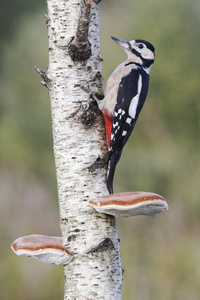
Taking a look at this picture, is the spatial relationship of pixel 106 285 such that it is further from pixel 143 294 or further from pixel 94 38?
pixel 143 294

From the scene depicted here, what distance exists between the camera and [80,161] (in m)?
1.19

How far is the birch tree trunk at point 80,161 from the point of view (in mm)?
1122

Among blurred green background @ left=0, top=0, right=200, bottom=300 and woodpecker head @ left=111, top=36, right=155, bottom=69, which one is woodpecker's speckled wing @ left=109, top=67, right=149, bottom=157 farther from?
blurred green background @ left=0, top=0, right=200, bottom=300

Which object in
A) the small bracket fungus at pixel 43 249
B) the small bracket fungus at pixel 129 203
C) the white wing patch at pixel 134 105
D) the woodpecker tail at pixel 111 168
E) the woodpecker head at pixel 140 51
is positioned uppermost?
the woodpecker head at pixel 140 51

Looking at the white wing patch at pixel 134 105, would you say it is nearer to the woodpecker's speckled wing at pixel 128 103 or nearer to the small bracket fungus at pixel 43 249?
the woodpecker's speckled wing at pixel 128 103

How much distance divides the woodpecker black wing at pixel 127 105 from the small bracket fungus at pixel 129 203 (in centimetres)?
25

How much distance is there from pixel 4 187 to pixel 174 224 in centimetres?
205

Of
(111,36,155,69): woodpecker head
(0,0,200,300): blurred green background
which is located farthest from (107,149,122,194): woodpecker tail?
(0,0,200,300): blurred green background

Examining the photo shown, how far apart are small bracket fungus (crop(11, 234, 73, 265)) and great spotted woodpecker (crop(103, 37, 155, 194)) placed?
0.21 m

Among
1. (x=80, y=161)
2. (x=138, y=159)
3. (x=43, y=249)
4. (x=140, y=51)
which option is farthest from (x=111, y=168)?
(x=138, y=159)

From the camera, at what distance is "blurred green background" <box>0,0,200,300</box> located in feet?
11.9

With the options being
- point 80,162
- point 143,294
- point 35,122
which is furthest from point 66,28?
point 35,122

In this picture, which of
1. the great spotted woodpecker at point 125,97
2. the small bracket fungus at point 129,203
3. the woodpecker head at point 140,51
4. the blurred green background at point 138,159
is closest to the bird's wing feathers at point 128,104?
the great spotted woodpecker at point 125,97

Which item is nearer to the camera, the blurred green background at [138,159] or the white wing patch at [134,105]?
the white wing patch at [134,105]
